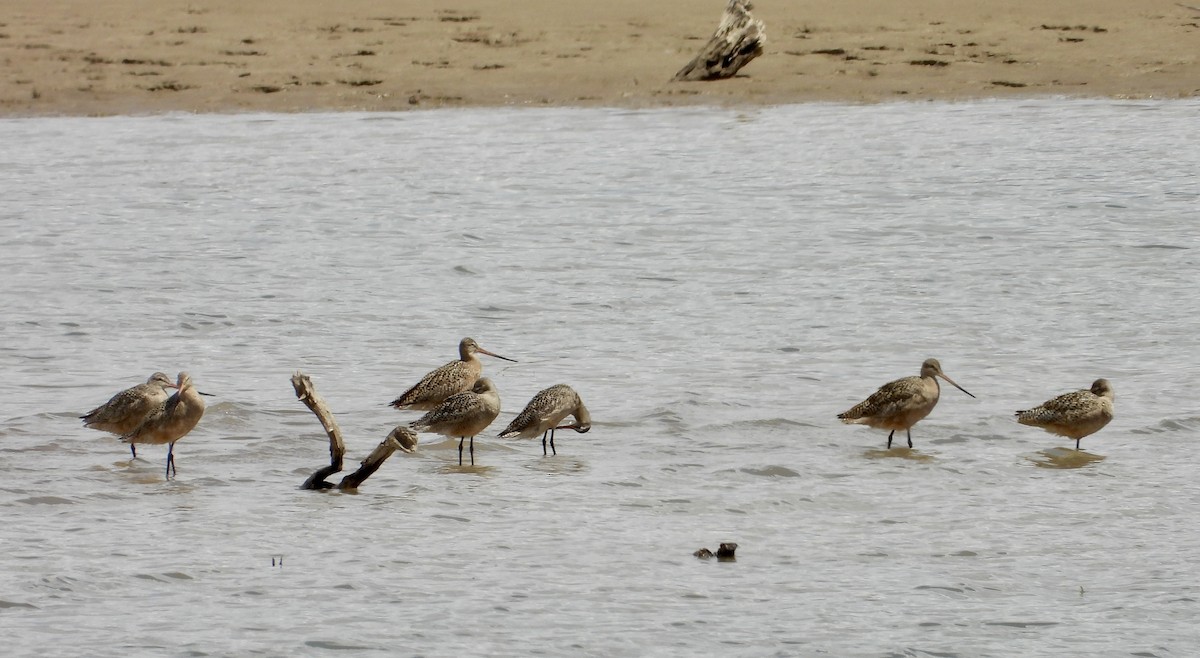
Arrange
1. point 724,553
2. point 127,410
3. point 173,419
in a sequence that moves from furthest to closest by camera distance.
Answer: point 127,410 < point 173,419 < point 724,553

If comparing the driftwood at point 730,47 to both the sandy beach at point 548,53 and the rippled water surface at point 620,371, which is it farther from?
the rippled water surface at point 620,371

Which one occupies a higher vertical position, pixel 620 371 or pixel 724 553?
pixel 620 371

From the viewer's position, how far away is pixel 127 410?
10.2 m

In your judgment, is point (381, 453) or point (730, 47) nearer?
point (381, 453)

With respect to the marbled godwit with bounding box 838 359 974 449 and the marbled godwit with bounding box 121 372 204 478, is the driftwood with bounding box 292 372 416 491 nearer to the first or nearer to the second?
the marbled godwit with bounding box 121 372 204 478

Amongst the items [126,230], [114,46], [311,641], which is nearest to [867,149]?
[126,230]

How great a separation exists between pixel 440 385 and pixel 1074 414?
3.93 m

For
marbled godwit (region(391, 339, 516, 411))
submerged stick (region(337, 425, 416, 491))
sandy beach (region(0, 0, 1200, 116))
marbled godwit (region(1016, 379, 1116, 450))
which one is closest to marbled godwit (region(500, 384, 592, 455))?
marbled godwit (region(391, 339, 516, 411))

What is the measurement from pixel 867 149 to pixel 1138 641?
15.8 metres

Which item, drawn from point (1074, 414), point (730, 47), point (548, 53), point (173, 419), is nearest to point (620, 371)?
point (1074, 414)

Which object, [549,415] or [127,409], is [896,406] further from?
[127,409]

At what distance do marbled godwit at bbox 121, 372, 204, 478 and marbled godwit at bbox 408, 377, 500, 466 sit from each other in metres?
A: 1.31

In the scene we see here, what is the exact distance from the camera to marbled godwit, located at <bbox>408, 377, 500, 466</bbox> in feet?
34.0

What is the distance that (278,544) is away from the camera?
324 inches
